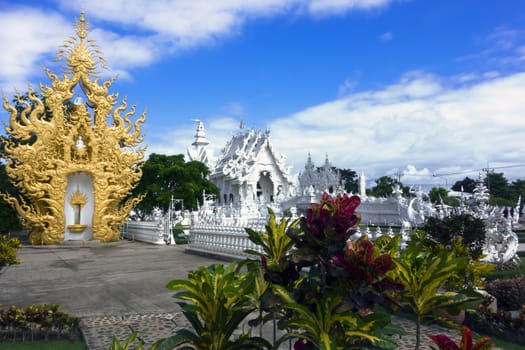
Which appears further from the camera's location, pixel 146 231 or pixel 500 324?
pixel 146 231

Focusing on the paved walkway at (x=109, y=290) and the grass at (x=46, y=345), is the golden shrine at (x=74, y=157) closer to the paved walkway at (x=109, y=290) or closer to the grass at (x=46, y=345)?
the paved walkway at (x=109, y=290)

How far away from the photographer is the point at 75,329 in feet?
17.3

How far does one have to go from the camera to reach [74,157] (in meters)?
19.5

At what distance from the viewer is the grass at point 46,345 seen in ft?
15.9

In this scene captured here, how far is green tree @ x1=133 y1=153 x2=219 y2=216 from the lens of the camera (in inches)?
991

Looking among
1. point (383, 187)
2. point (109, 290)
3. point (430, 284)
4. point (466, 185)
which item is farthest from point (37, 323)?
point (466, 185)

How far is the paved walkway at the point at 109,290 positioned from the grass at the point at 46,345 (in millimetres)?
141

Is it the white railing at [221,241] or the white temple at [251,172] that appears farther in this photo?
the white temple at [251,172]

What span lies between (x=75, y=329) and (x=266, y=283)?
11.8ft

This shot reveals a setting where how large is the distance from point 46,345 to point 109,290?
3.21 meters

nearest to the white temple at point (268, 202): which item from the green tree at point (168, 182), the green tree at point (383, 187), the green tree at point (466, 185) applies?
the green tree at point (168, 182)

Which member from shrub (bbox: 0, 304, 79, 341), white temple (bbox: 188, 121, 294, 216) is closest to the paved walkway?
shrub (bbox: 0, 304, 79, 341)

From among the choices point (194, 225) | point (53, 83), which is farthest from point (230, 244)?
point (53, 83)

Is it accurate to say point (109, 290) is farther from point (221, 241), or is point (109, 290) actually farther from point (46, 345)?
point (221, 241)
